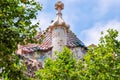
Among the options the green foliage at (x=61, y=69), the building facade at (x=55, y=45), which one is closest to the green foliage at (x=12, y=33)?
the green foliage at (x=61, y=69)

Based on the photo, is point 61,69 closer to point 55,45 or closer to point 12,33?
point 12,33

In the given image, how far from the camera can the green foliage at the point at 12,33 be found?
32.2ft

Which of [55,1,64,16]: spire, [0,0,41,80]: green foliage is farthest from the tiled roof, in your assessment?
[0,0,41,80]: green foliage

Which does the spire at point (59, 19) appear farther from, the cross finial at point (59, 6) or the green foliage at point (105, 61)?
the green foliage at point (105, 61)

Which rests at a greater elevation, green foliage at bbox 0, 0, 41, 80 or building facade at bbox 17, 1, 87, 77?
building facade at bbox 17, 1, 87, 77

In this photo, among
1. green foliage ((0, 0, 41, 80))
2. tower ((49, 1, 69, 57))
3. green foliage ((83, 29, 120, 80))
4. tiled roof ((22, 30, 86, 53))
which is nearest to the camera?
green foliage ((0, 0, 41, 80))

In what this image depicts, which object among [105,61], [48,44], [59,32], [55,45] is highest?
[59,32]

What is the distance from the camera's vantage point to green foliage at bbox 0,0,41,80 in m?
9.81

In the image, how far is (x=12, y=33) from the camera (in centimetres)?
998

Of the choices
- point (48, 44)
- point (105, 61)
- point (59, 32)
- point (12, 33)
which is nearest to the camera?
point (12, 33)

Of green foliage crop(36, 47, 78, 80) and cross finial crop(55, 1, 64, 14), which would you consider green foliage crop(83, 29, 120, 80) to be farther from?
cross finial crop(55, 1, 64, 14)

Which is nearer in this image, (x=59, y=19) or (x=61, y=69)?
(x=61, y=69)

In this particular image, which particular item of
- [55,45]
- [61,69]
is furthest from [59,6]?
[61,69]

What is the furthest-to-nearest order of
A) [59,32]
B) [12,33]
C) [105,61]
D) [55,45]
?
[55,45], [59,32], [105,61], [12,33]
